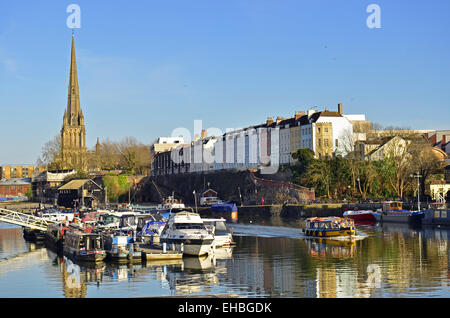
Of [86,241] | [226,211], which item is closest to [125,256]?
[86,241]

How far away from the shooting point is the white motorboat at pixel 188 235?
158 ft

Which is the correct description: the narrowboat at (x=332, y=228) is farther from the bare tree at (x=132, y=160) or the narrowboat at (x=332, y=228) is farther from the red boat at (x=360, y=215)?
the bare tree at (x=132, y=160)

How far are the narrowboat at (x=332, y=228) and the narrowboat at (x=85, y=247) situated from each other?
21915mm

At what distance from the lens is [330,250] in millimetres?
54031

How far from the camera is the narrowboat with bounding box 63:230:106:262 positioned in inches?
1861

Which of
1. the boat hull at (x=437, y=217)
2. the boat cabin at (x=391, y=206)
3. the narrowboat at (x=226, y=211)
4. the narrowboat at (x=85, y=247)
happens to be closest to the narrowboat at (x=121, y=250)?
the narrowboat at (x=85, y=247)

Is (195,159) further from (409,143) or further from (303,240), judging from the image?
(303,240)

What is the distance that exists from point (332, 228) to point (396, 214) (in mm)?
22178

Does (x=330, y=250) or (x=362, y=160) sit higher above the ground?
(x=362, y=160)

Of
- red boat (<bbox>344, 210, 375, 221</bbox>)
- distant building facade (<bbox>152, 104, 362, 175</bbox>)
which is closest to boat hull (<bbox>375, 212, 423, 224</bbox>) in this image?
red boat (<bbox>344, 210, 375, 221</bbox>)

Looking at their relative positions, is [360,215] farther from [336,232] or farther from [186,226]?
[186,226]
